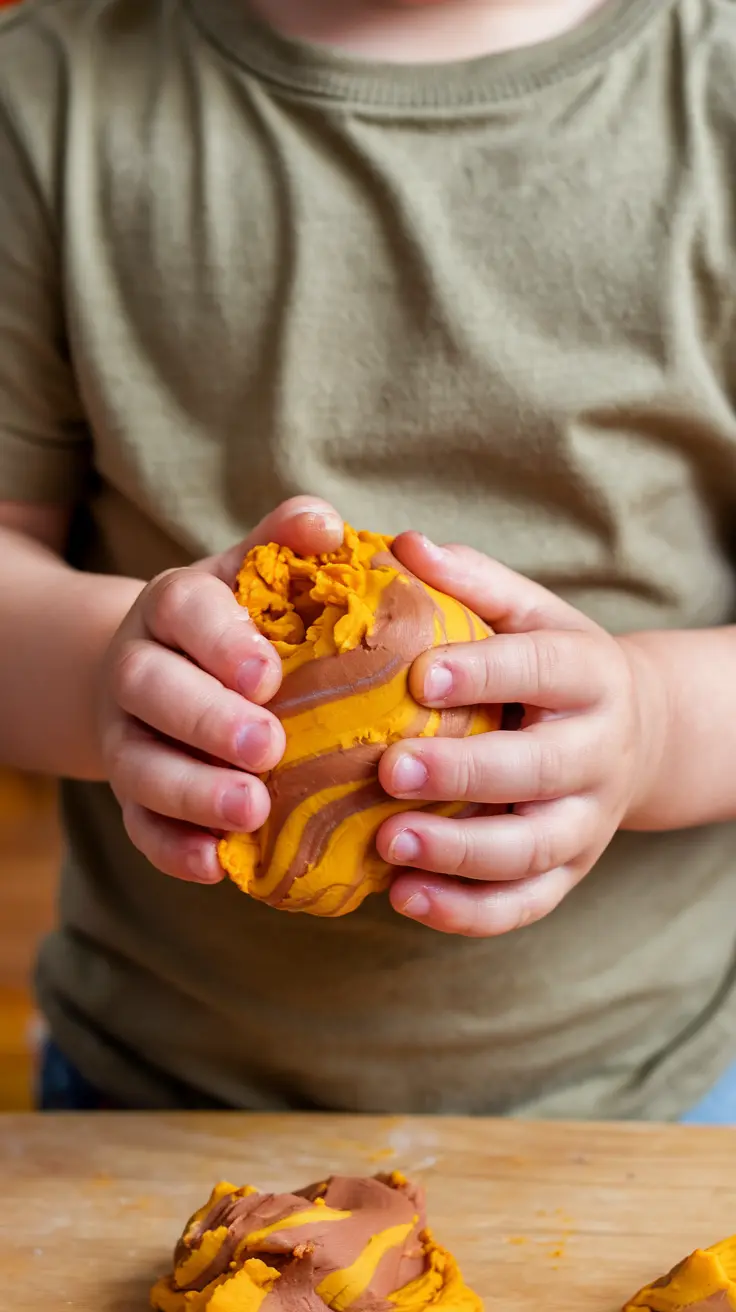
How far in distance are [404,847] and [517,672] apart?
→ 85 millimetres

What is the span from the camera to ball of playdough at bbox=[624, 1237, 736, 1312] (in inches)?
20.0

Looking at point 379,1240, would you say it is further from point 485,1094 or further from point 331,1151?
point 485,1094

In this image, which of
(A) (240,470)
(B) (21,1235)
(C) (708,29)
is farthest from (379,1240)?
(C) (708,29)

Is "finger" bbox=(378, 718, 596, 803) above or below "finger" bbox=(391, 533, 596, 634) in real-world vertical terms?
below

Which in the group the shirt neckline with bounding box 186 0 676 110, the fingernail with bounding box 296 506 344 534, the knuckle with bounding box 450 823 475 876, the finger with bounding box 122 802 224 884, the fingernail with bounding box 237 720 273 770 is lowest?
the finger with bounding box 122 802 224 884

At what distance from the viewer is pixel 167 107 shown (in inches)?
31.0

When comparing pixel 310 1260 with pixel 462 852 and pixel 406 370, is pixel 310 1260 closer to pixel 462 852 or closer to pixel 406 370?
pixel 462 852

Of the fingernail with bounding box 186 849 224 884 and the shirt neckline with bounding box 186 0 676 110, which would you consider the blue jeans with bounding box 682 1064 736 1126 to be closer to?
the fingernail with bounding box 186 849 224 884

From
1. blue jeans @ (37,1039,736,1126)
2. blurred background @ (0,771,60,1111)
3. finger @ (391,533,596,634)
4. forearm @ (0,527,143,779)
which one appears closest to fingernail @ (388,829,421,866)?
finger @ (391,533,596,634)

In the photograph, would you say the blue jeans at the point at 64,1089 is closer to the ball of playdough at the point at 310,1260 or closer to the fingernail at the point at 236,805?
the ball of playdough at the point at 310,1260

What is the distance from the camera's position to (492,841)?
537 mm

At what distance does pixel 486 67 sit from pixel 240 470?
0.89 ft

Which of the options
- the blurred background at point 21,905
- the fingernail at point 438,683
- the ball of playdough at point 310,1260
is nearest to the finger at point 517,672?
the fingernail at point 438,683

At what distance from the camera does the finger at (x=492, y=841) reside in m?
0.52
